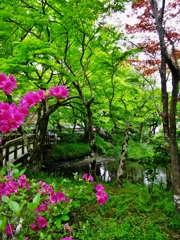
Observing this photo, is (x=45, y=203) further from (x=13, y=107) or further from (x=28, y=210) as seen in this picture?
(x=13, y=107)

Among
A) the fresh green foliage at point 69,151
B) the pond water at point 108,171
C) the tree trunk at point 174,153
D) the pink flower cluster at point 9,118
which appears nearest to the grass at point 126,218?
the tree trunk at point 174,153

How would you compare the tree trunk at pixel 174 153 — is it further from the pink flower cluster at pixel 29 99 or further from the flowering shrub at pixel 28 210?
the pink flower cluster at pixel 29 99

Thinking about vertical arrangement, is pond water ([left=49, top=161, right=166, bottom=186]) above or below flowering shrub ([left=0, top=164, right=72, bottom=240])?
below

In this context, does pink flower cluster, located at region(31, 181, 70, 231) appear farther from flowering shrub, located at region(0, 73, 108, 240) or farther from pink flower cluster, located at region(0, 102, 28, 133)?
pink flower cluster, located at region(0, 102, 28, 133)

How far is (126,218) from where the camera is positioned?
428 centimetres

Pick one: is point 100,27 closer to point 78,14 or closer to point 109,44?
point 109,44

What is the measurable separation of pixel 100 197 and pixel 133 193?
4.56 m

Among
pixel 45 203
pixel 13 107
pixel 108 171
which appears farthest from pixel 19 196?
pixel 108 171

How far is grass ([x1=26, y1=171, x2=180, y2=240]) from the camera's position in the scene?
374 cm

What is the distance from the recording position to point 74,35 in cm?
571

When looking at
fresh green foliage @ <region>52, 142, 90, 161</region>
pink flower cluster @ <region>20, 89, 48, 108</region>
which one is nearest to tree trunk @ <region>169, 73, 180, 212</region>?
pink flower cluster @ <region>20, 89, 48, 108</region>

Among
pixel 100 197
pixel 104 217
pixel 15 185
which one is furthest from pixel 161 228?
pixel 15 185

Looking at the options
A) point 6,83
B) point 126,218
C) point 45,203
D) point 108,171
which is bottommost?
point 108,171

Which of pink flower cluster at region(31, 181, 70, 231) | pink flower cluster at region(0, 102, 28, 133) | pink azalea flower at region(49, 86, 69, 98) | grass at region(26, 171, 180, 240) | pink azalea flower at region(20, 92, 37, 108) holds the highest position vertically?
pink azalea flower at region(49, 86, 69, 98)
